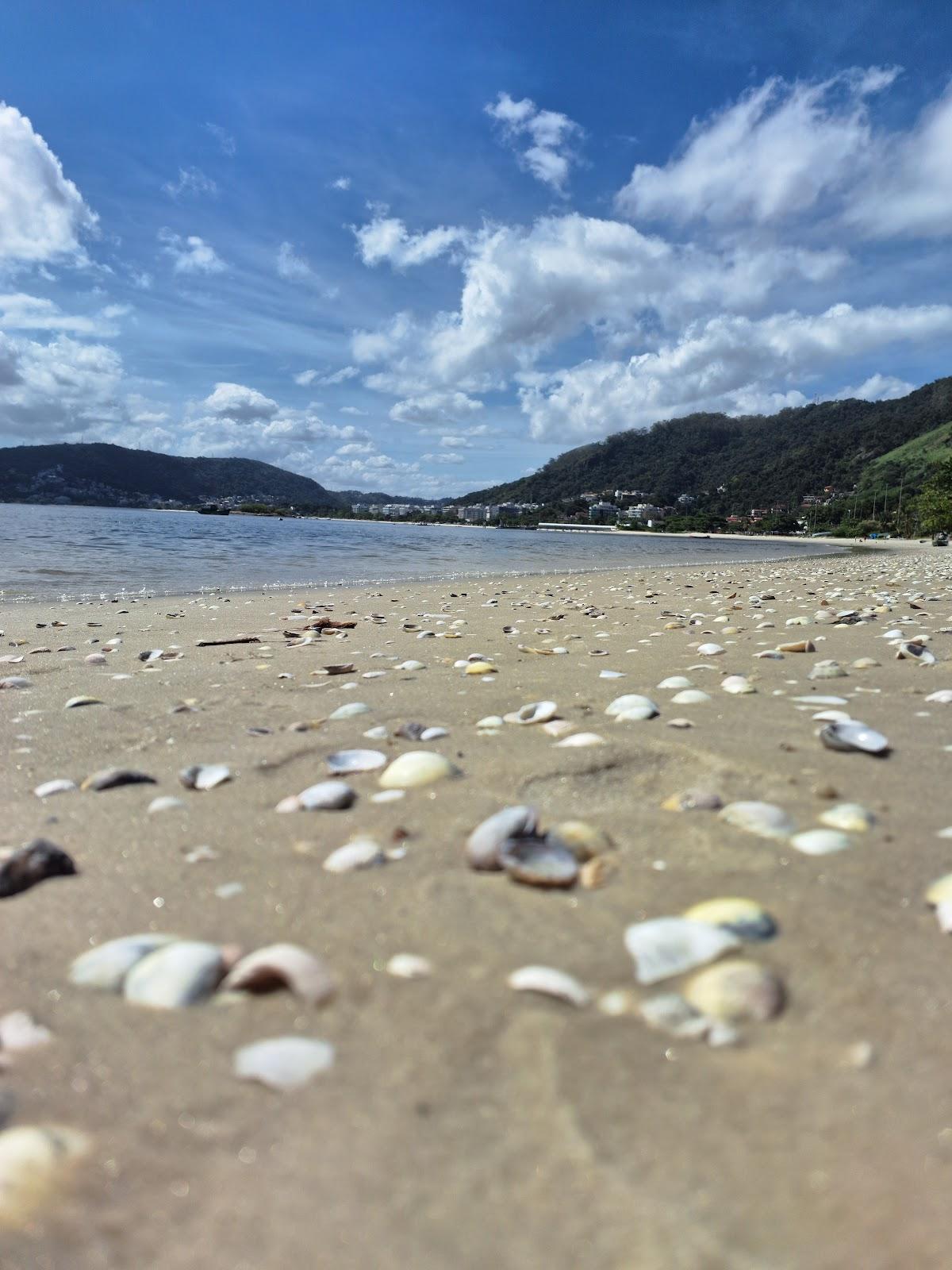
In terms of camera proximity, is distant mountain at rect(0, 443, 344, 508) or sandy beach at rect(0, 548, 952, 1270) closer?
sandy beach at rect(0, 548, 952, 1270)

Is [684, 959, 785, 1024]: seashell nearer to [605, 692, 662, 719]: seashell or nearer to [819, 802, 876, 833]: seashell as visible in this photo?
[819, 802, 876, 833]: seashell

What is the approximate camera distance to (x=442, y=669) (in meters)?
4.96

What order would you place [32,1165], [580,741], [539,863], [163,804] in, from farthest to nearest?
[580,741]
[163,804]
[539,863]
[32,1165]

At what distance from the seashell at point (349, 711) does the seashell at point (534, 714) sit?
75 centimetres

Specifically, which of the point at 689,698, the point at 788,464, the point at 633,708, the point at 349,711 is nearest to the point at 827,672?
the point at 689,698

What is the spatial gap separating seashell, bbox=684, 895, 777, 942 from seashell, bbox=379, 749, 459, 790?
110 cm

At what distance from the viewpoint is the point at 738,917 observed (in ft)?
5.06

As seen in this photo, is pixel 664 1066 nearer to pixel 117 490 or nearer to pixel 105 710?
pixel 105 710

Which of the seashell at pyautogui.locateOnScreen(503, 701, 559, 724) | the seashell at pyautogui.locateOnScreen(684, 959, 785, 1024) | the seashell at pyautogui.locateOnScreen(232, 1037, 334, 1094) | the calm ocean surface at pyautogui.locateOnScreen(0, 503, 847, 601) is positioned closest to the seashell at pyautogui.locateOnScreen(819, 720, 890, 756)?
the seashell at pyautogui.locateOnScreen(503, 701, 559, 724)

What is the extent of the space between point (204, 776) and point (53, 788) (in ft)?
1.79

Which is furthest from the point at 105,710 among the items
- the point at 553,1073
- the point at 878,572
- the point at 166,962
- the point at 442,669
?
the point at 878,572

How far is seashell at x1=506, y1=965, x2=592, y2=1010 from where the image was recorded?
1317 millimetres

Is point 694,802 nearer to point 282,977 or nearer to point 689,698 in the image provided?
point 282,977

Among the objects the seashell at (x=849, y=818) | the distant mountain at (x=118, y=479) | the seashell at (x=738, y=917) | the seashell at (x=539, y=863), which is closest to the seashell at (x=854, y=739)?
the seashell at (x=849, y=818)
